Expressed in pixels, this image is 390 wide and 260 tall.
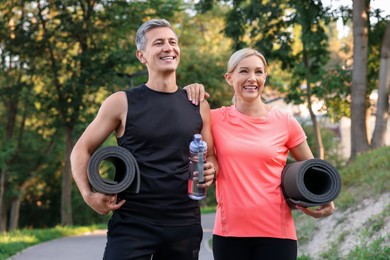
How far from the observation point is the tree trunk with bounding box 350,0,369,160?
16641 millimetres

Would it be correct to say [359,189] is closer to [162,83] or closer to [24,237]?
[24,237]

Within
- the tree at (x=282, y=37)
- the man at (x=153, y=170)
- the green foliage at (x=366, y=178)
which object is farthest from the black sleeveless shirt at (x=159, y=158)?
the tree at (x=282, y=37)

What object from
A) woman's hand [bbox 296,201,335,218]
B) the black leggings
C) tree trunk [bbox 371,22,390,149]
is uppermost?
tree trunk [bbox 371,22,390,149]

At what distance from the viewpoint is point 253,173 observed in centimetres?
439

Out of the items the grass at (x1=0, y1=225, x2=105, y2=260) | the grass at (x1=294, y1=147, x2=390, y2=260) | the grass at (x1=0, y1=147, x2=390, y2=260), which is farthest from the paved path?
the grass at (x1=294, y1=147, x2=390, y2=260)

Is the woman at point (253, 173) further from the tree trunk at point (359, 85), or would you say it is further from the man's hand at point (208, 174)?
the tree trunk at point (359, 85)

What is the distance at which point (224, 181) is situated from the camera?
175 inches

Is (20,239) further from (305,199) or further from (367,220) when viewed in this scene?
(305,199)

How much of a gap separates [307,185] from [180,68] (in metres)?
26.1

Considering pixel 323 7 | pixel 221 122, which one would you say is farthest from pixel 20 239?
pixel 221 122

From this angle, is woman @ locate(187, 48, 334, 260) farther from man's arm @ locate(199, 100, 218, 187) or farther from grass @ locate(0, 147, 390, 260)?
grass @ locate(0, 147, 390, 260)

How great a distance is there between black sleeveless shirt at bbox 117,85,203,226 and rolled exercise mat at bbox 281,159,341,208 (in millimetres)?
545

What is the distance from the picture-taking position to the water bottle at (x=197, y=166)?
13.4ft

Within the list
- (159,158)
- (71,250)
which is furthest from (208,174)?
(71,250)
